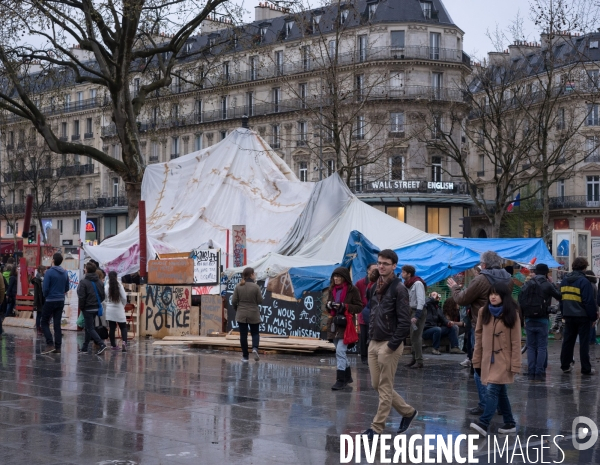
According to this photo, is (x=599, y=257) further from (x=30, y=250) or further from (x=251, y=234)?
(x=30, y=250)

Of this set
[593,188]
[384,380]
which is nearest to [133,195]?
[384,380]

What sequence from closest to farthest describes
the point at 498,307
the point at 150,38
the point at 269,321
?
the point at 498,307, the point at 269,321, the point at 150,38

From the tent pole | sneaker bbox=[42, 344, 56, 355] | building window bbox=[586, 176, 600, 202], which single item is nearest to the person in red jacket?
sneaker bbox=[42, 344, 56, 355]

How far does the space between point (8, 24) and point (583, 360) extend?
17982 mm

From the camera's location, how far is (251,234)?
2461cm

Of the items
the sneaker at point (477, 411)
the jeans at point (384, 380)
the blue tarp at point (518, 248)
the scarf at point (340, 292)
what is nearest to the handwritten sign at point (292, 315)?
the blue tarp at point (518, 248)

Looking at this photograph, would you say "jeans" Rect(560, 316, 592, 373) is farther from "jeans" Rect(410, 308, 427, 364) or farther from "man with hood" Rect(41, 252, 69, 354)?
"man with hood" Rect(41, 252, 69, 354)

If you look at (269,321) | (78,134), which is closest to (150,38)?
(269,321)

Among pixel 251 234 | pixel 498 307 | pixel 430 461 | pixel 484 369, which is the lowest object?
pixel 430 461

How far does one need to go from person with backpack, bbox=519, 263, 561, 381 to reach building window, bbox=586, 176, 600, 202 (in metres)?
51.3

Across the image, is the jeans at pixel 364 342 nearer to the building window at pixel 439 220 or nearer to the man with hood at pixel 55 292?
the man with hood at pixel 55 292

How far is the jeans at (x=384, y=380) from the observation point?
362 inches

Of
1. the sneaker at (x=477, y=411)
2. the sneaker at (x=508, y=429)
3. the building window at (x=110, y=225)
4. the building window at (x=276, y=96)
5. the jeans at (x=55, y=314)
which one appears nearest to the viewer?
the sneaker at (x=508, y=429)

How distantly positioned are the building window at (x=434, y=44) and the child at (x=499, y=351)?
5131 cm
